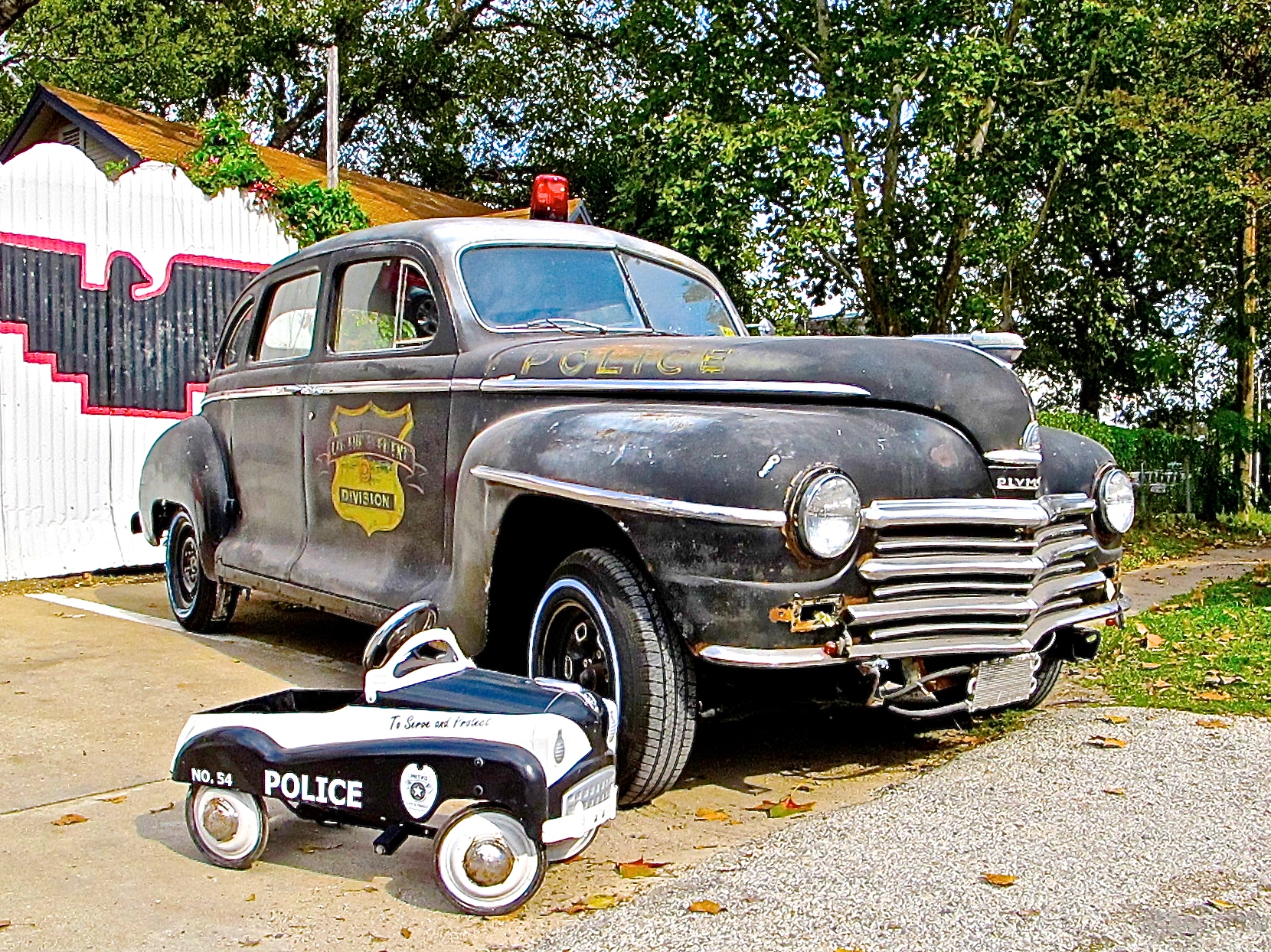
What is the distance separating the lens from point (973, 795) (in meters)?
4.40

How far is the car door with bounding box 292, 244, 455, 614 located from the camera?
17.8 ft

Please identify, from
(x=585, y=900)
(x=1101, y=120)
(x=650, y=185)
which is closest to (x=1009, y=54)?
(x=1101, y=120)

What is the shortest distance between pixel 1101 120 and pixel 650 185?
18.0 feet

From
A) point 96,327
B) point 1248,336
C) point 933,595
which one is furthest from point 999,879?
point 1248,336

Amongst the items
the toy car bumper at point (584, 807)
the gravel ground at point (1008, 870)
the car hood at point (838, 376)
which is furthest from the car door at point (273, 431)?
the gravel ground at point (1008, 870)

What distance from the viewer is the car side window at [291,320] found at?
650cm

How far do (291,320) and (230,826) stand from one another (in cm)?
347

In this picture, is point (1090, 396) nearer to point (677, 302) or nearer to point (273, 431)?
point (677, 302)

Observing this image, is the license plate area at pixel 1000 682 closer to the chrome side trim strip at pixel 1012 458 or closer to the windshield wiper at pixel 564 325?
the chrome side trim strip at pixel 1012 458

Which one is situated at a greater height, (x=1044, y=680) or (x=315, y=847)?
(x=1044, y=680)

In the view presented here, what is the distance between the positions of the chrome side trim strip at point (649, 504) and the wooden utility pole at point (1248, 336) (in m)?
15.6

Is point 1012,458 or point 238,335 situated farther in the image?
point 238,335

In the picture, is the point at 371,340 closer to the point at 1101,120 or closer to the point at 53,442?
the point at 53,442

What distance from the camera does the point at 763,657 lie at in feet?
12.9
